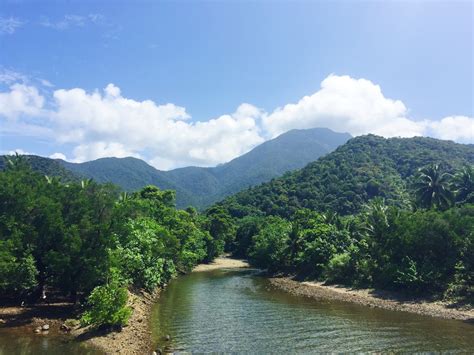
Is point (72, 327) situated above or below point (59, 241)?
below

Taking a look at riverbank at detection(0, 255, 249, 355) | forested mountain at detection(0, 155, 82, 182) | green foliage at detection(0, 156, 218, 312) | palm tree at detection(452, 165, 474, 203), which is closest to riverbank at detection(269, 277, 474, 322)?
riverbank at detection(0, 255, 249, 355)

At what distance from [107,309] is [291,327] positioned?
50.1 ft

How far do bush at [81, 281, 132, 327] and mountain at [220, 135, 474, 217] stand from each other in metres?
93.1

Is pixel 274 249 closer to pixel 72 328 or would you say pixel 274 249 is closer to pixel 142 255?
pixel 142 255

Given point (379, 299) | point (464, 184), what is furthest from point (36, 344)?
point (464, 184)

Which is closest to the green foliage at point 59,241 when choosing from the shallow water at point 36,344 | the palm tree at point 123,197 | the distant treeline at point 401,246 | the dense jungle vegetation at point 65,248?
the dense jungle vegetation at point 65,248

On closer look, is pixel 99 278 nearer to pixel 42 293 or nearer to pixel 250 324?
pixel 42 293

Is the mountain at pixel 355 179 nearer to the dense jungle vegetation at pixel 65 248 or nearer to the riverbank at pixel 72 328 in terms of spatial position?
the dense jungle vegetation at pixel 65 248

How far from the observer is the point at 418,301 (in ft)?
138

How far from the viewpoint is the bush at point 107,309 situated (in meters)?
27.2

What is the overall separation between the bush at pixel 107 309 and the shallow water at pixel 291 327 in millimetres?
3207

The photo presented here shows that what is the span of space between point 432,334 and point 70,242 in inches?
1193

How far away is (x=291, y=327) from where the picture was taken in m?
32.2

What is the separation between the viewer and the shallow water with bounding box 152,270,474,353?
2688cm
